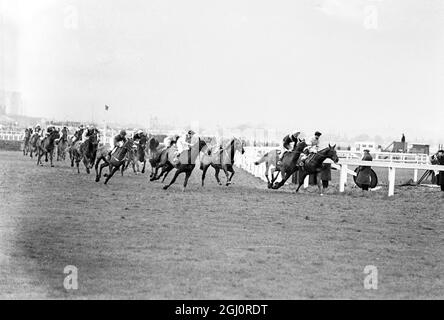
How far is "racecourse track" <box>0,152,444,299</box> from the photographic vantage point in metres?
7.59

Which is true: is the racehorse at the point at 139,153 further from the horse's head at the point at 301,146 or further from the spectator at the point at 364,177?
the spectator at the point at 364,177

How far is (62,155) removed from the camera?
34875 millimetres

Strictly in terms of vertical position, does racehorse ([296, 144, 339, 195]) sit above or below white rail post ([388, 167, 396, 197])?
above

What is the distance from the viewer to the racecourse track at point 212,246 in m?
7.59

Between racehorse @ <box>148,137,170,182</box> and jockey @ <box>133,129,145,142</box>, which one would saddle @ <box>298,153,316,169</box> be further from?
jockey @ <box>133,129,145,142</box>

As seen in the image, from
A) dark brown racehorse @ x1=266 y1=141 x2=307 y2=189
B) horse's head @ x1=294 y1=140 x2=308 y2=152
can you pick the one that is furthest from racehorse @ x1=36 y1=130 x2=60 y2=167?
horse's head @ x1=294 y1=140 x2=308 y2=152

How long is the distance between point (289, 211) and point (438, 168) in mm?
7601

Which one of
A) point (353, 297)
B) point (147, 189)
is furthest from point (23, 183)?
point (353, 297)

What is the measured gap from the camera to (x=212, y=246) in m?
10.0

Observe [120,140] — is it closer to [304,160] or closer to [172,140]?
[172,140]

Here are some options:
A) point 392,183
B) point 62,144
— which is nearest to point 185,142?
point 392,183

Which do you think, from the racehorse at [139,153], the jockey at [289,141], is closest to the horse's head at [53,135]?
the racehorse at [139,153]

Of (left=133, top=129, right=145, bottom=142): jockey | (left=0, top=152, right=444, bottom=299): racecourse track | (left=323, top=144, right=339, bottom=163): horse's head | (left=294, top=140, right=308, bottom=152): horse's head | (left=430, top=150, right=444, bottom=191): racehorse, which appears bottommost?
(left=0, top=152, right=444, bottom=299): racecourse track
